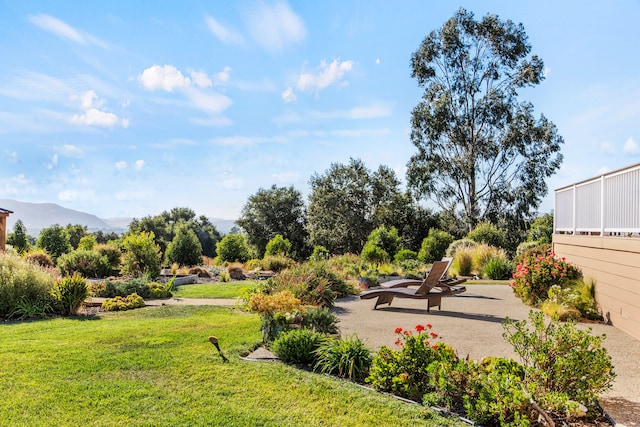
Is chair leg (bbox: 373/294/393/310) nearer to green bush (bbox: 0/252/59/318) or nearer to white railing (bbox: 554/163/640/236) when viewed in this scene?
white railing (bbox: 554/163/640/236)

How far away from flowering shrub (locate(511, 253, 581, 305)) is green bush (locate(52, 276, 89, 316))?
26.5ft

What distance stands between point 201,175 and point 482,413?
60.6ft

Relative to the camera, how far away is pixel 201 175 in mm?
20562

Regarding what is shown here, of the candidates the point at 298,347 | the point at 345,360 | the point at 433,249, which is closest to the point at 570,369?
the point at 345,360

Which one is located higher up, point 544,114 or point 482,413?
point 544,114

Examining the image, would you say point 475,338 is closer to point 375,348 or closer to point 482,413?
point 375,348

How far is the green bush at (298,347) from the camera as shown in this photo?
16.2 feet

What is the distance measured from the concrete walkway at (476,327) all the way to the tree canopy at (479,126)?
15.8m

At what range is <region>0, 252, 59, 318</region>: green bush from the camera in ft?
26.4

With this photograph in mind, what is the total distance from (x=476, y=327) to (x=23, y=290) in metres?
7.53

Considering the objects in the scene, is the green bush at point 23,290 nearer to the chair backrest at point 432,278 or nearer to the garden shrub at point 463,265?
the chair backrest at point 432,278

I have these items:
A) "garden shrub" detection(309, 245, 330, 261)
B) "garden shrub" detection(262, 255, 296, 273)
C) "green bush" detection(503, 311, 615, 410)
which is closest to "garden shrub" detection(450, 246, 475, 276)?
"garden shrub" detection(309, 245, 330, 261)

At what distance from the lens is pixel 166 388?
13.6 feet

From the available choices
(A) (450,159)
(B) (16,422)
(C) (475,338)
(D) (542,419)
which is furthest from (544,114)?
(B) (16,422)
